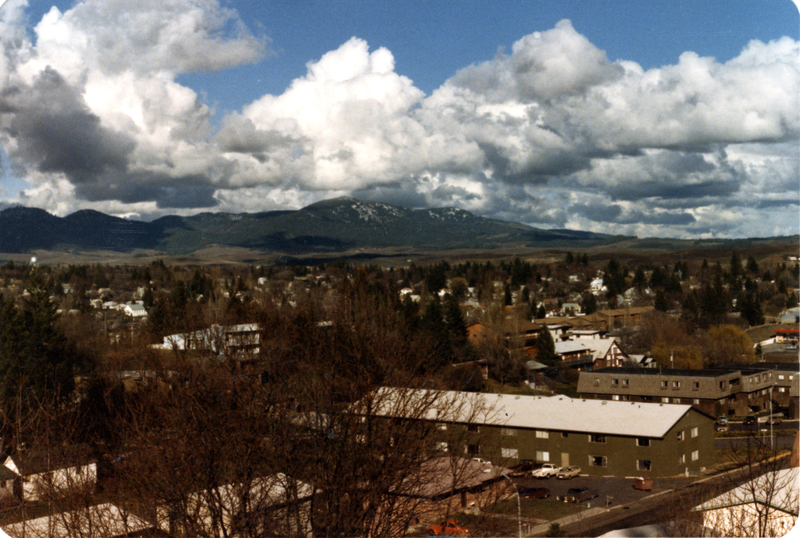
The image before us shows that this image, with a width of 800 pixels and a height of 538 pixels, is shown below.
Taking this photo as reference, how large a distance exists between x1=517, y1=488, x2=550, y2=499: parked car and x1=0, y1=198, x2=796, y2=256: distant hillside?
4040cm

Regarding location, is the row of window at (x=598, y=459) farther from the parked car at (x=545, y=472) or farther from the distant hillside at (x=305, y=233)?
the distant hillside at (x=305, y=233)

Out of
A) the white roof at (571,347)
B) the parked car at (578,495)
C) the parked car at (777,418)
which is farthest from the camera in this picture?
the white roof at (571,347)

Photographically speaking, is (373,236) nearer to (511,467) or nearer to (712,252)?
(712,252)

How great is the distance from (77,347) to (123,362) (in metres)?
2.31

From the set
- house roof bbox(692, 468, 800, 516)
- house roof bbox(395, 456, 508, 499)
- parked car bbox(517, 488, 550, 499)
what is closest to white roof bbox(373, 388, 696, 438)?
parked car bbox(517, 488, 550, 499)

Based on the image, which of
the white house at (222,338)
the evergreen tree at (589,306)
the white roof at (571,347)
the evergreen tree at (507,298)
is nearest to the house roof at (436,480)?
the white house at (222,338)

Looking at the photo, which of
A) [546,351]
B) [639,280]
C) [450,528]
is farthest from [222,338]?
[639,280]

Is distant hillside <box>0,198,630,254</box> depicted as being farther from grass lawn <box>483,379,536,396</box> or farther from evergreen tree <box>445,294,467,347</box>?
grass lawn <box>483,379,536,396</box>

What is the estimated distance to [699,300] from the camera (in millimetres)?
29281

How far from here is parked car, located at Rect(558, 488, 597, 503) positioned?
1062cm

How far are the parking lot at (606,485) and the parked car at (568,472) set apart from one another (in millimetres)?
84

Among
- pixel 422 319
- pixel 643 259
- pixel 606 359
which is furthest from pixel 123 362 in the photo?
pixel 643 259

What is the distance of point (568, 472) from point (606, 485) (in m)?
0.85

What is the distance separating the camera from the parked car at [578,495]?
34.9ft
